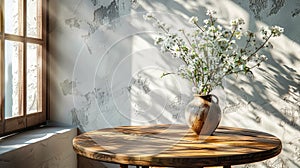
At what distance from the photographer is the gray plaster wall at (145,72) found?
8.79ft

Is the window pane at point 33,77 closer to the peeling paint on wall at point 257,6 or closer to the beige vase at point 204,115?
the beige vase at point 204,115

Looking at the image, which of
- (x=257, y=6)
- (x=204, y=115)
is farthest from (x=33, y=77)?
(x=257, y=6)

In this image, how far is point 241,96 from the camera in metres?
2.75

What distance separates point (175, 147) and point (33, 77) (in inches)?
56.8

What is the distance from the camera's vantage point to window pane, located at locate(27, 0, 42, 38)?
2.79 m

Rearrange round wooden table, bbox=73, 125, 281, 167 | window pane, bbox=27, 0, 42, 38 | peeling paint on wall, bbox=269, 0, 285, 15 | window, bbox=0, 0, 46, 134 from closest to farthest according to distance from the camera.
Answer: round wooden table, bbox=73, 125, 281, 167, window, bbox=0, 0, 46, 134, peeling paint on wall, bbox=269, 0, 285, 15, window pane, bbox=27, 0, 42, 38

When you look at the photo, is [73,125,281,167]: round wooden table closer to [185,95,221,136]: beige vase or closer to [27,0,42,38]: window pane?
[185,95,221,136]: beige vase

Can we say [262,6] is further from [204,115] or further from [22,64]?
[22,64]

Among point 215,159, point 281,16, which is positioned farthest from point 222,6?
point 215,159

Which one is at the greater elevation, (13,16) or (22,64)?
(13,16)

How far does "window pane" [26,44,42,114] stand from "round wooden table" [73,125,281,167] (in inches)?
30.9

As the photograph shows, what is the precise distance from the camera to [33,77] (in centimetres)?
286

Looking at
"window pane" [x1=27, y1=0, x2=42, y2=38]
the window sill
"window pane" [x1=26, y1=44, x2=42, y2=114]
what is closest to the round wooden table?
the window sill

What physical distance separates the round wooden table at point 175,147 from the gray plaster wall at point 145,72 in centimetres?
45
